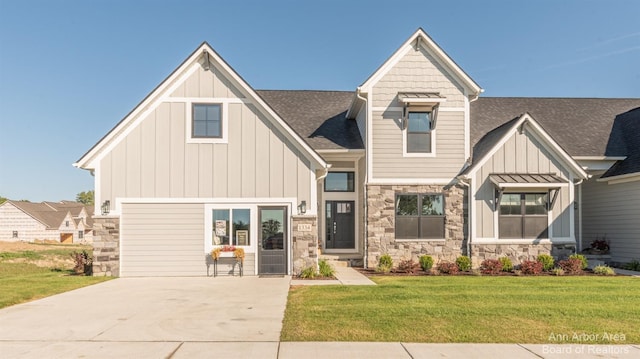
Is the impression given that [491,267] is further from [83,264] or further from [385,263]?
[83,264]

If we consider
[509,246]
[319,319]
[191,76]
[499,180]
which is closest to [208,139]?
[191,76]

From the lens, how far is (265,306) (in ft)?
28.9

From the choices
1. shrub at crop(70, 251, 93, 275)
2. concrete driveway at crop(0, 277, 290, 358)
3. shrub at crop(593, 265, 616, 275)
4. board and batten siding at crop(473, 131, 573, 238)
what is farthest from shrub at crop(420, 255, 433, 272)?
shrub at crop(70, 251, 93, 275)

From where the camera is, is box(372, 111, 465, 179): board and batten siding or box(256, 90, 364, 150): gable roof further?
box(256, 90, 364, 150): gable roof

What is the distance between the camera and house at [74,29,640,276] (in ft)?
44.0

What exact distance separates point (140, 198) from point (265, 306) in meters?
6.47

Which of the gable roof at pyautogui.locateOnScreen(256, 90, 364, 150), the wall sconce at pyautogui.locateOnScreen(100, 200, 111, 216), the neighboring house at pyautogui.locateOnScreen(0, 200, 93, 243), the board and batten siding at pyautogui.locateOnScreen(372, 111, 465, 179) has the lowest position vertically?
the neighboring house at pyautogui.locateOnScreen(0, 200, 93, 243)

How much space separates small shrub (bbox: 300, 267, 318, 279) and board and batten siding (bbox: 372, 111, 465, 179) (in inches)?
155

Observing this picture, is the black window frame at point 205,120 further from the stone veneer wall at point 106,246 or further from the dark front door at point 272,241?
the stone veneer wall at point 106,246

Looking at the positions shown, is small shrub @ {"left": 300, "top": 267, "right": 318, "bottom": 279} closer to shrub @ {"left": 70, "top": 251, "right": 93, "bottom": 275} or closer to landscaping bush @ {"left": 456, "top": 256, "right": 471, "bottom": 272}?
landscaping bush @ {"left": 456, "top": 256, "right": 471, "bottom": 272}

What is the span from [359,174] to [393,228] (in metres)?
2.77

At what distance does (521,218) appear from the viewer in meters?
15.1

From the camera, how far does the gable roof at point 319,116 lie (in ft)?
53.7

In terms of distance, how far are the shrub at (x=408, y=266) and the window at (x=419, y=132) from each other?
3.69 meters
